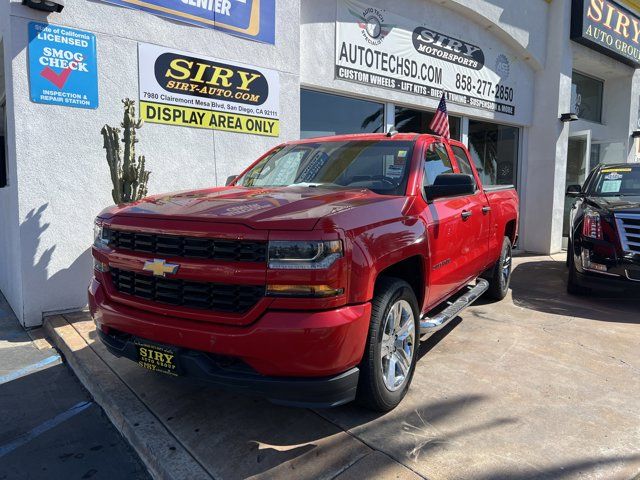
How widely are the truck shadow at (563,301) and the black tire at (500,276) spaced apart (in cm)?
23

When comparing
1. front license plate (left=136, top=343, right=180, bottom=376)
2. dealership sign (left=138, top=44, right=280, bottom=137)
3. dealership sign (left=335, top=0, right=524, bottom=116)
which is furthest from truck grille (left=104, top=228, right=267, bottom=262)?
dealership sign (left=335, top=0, right=524, bottom=116)

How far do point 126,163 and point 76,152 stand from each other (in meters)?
0.58

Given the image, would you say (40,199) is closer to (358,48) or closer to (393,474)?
(393,474)

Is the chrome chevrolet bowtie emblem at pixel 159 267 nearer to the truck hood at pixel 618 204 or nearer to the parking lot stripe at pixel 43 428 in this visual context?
the parking lot stripe at pixel 43 428

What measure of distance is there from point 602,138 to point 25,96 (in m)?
14.0

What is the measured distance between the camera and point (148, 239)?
9.38 ft

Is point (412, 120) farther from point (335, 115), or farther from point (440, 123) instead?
point (335, 115)

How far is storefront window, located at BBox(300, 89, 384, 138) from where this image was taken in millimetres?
7668

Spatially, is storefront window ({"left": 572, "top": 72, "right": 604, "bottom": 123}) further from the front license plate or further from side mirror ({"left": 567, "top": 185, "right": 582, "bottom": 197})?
the front license plate

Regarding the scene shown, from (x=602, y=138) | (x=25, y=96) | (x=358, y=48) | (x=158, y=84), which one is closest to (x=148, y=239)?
(x=25, y=96)

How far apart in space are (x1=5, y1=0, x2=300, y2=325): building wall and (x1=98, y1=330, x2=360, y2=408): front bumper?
10.6 ft

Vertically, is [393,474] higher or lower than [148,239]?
lower

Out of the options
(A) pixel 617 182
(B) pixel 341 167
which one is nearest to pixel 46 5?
(B) pixel 341 167

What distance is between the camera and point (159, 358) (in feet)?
8.87
